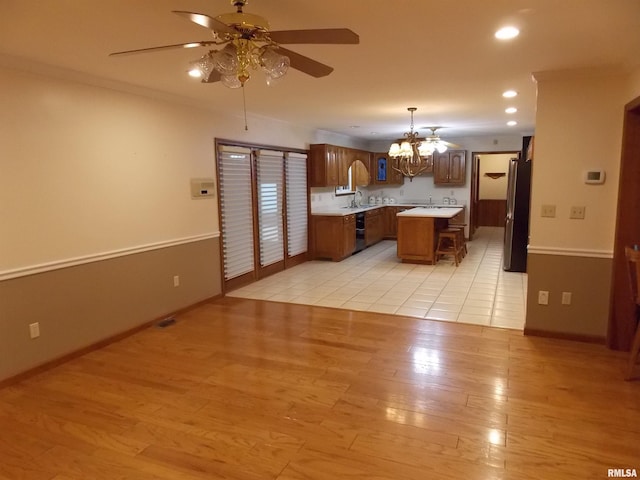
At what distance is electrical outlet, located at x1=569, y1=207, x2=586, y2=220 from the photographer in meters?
3.67

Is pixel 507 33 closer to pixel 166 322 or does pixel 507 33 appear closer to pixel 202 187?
pixel 202 187

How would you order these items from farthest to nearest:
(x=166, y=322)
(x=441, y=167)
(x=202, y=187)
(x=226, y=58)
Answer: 1. (x=441, y=167)
2. (x=202, y=187)
3. (x=166, y=322)
4. (x=226, y=58)

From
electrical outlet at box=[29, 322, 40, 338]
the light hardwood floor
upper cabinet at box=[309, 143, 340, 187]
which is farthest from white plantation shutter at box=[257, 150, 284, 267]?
electrical outlet at box=[29, 322, 40, 338]

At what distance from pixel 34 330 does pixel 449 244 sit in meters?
6.25

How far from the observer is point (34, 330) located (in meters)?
3.29

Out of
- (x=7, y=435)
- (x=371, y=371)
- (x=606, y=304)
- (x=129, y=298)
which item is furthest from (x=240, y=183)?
(x=606, y=304)

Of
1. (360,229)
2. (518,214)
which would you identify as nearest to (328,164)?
(360,229)

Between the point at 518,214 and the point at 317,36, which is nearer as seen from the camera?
the point at 317,36

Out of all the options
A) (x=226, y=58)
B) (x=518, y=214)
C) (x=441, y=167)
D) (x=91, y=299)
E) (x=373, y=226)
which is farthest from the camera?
(x=441, y=167)

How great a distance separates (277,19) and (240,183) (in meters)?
3.42

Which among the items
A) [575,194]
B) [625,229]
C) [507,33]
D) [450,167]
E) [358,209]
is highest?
[507,33]

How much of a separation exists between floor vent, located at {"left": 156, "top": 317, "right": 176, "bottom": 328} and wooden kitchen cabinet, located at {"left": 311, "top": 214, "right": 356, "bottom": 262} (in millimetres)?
3522

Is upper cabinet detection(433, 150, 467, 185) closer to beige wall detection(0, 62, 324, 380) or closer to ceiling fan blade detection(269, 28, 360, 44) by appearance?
beige wall detection(0, 62, 324, 380)

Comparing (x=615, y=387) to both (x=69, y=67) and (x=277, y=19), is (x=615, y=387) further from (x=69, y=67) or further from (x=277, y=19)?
→ (x=69, y=67)
